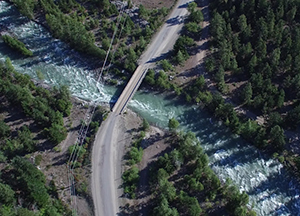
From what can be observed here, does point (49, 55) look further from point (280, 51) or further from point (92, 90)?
point (280, 51)

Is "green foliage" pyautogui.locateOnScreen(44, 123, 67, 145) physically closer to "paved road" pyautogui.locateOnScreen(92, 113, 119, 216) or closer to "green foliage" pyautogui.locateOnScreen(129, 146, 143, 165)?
"paved road" pyautogui.locateOnScreen(92, 113, 119, 216)

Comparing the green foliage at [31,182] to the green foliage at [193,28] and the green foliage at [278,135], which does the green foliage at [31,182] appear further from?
the green foliage at [193,28]

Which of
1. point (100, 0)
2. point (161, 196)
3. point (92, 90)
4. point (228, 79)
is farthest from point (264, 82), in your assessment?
point (100, 0)

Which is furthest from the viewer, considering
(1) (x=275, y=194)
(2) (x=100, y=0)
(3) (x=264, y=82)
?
(2) (x=100, y=0)

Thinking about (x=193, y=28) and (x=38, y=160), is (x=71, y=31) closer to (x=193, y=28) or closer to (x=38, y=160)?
(x=193, y=28)

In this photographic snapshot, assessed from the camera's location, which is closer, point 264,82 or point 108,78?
point 264,82

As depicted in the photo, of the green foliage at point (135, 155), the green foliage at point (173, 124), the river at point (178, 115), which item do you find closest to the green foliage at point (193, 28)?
the river at point (178, 115)
